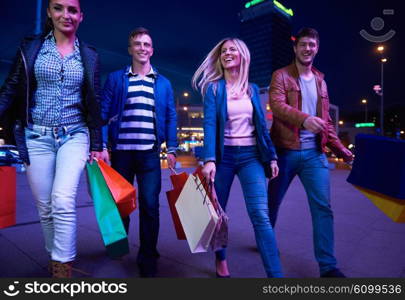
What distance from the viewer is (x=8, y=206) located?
245 cm

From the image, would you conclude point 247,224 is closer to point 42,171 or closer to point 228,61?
point 228,61

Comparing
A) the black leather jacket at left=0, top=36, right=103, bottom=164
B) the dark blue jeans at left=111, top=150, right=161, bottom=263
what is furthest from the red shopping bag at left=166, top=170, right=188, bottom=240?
the black leather jacket at left=0, top=36, right=103, bottom=164

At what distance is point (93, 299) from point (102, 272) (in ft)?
2.89

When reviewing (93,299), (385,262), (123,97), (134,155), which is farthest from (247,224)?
(93,299)

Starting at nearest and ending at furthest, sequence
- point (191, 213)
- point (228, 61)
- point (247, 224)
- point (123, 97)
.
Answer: point (191, 213) → point (228, 61) → point (123, 97) → point (247, 224)

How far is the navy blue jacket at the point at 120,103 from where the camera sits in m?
3.12

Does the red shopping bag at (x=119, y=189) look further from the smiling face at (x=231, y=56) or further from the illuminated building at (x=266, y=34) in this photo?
the illuminated building at (x=266, y=34)

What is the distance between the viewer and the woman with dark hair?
2324 millimetres

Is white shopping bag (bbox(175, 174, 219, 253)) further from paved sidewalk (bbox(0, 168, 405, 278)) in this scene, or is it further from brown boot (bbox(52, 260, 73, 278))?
brown boot (bbox(52, 260, 73, 278))

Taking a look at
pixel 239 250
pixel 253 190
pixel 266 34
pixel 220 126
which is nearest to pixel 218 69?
pixel 220 126

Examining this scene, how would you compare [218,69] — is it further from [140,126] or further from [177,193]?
[177,193]

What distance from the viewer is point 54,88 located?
2.44 m

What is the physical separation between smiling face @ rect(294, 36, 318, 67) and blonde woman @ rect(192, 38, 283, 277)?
0.54 metres

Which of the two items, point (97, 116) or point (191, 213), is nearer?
point (191, 213)
